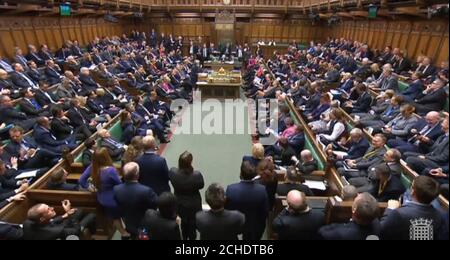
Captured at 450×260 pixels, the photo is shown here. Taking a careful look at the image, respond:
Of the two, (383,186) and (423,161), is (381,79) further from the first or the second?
(383,186)

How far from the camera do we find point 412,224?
203cm

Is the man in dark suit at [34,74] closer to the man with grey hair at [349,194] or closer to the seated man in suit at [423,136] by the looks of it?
the man with grey hair at [349,194]

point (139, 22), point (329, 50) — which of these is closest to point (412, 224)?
point (329, 50)

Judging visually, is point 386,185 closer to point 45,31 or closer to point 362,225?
point 362,225

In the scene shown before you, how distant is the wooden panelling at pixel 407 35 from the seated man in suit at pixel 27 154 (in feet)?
24.7

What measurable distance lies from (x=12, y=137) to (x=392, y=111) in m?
6.60

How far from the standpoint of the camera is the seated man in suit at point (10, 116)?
5766 millimetres

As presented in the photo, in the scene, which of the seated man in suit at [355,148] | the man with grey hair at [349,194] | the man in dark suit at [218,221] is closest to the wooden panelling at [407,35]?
the seated man in suit at [355,148]

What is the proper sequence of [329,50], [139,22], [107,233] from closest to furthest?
[107,233]
[329,50]
[139,22]

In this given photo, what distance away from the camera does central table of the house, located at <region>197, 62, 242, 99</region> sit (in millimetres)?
11023

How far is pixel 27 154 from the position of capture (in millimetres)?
4762

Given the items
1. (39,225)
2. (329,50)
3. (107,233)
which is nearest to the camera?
(39,225)

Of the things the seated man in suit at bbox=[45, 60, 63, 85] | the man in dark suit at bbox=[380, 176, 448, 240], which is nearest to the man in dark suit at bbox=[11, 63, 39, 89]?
the seated man in suit at bbox=[45, 60, 63, 85]

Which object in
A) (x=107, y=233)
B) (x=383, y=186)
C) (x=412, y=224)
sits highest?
(x=412, y=224)
